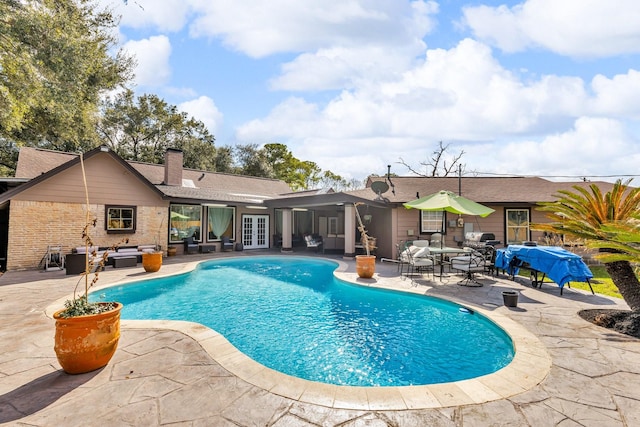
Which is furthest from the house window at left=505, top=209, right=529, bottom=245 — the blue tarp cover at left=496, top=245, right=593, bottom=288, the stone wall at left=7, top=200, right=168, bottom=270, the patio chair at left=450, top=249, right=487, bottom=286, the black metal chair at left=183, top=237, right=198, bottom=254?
the stone wall at left=7, top=200, right=168, bottom=270

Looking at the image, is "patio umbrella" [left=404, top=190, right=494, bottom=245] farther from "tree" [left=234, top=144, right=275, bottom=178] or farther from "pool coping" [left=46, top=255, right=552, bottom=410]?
"tree" [left=234, top=144, right=275, bottom=178]

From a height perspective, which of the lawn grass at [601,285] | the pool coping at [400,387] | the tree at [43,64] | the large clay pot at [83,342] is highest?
the tree at [43,64]

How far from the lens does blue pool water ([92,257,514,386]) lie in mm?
4172

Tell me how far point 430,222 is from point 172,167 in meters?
13.7

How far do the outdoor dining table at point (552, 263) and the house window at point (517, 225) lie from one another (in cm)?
575

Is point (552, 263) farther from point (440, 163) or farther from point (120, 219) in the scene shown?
point (440, 163)

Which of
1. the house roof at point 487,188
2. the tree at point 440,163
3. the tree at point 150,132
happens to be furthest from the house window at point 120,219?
the tree at point 440,163

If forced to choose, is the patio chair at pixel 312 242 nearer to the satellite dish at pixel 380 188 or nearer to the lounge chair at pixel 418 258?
the satellite dish at pixel 380 188

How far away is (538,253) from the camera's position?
7.82 metres

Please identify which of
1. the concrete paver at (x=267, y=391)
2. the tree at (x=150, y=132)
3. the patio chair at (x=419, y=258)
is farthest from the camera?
the tree at (x=150, y=132)

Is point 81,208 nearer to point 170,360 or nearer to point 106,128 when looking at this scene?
point 170,360

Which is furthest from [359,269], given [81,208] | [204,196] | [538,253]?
[81,208]

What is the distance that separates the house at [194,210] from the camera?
1085 cm

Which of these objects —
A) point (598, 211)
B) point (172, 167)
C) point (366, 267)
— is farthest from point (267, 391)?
point (172, 167)
